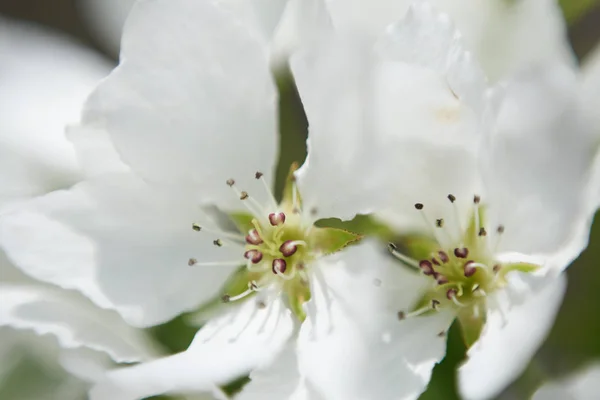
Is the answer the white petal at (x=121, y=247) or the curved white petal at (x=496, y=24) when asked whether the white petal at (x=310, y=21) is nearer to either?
the curved white petal at (x=496, y=24)

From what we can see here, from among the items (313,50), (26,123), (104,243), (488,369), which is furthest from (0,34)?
(488,369)

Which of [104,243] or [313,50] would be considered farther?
[104,243]

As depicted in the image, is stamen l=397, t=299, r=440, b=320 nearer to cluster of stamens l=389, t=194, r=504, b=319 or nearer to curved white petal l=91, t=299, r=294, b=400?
cluster of stamens l=389, t=194, r=504, b=319

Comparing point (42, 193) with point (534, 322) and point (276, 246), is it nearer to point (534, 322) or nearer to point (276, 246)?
point (276, 246)

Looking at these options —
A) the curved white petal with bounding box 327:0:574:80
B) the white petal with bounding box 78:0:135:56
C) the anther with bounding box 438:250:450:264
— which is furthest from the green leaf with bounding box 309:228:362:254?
the white petal with bounding box 78:0:135:56

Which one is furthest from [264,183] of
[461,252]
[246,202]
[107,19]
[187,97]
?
[107,19]

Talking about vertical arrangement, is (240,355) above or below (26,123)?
below

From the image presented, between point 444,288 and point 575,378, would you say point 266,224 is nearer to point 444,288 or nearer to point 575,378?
point 444,288
